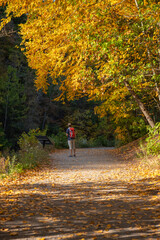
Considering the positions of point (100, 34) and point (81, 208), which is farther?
point (100, 34)

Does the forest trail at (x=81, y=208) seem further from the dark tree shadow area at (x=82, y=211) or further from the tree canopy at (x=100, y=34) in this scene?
the tree canopy at (x=100, y=34)

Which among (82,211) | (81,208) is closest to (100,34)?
(81,208)

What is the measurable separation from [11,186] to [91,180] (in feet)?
7.19

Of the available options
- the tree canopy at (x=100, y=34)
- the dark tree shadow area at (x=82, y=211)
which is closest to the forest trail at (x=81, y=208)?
the dark tree shadow area at (x=82, y=211)

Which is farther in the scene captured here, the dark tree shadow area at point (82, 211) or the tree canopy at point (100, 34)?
the tree canopy at point (100, 34)

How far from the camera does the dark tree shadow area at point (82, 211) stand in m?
4.02

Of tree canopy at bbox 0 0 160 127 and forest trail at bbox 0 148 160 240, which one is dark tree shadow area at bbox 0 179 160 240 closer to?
forest trail at bbox 0 148 160 240

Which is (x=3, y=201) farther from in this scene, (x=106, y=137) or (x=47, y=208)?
(x=106, y=137)

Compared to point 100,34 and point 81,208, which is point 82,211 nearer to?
point 81,208

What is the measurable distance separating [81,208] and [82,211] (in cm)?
21

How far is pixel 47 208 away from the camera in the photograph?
5336mm

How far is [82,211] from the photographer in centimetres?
512

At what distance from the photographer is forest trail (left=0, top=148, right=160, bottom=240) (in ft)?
13.3

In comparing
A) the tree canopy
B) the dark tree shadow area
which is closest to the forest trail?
the dark tree shadow area
